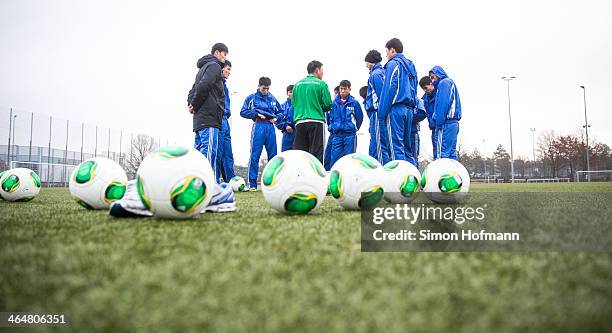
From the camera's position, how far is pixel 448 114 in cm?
734

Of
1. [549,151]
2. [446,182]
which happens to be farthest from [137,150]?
[549,151]

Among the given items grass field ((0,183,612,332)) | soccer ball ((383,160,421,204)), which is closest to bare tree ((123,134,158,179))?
soccer ball ((383,160,421,204))

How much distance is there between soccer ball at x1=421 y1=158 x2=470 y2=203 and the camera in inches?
190

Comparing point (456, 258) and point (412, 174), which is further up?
point (412, 174)

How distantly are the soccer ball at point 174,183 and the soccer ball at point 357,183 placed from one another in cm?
154

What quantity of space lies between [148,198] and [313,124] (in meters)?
4.26

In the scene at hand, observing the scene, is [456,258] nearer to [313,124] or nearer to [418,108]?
[313,124]

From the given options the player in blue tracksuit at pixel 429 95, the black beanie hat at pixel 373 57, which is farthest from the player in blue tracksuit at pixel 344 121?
the player in blue tracksuit at pixel 429 95

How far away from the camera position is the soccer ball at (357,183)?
4.06 meters

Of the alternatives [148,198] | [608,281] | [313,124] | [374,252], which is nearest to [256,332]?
[374,252]

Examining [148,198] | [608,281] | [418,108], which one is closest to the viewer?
[608,281]

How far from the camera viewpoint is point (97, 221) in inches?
123

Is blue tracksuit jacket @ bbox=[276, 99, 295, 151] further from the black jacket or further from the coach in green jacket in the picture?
the black jacket

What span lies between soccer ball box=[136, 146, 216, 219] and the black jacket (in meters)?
2.73
